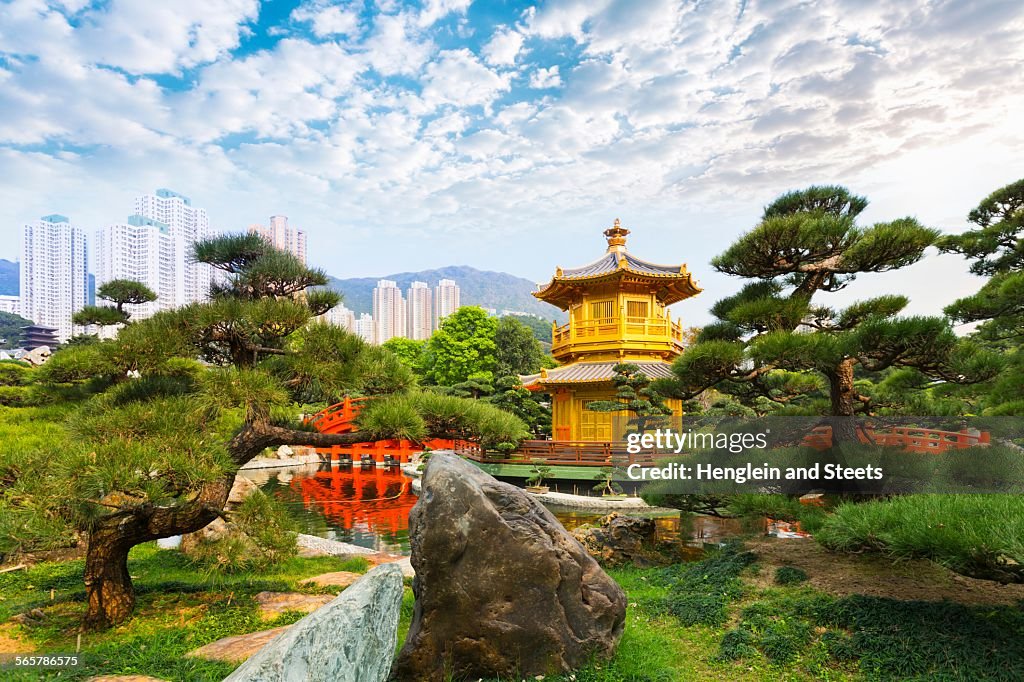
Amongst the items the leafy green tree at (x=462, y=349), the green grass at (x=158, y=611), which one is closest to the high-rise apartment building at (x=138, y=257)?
the leafy green tree at (x=462, y=349)

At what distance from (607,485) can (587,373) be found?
3.14 meters

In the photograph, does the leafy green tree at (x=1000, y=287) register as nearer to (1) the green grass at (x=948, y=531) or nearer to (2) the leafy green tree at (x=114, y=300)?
(1) the green grass at (x=948, y=531)

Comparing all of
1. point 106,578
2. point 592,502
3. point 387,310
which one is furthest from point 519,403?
point 387,310

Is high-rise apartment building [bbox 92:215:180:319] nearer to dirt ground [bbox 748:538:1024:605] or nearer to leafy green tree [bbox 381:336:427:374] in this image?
leafy green tree [bbox 381:336:427:374]

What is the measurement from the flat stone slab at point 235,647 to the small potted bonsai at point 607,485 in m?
10.7

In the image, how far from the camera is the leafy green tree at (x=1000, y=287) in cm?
598

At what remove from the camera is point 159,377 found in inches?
203

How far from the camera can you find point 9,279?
4911 inches

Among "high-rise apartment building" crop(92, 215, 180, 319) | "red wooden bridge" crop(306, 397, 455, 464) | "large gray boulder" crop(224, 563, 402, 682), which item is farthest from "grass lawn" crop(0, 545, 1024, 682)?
"high-rise apartment building" crop(92, 215, 180, 319)

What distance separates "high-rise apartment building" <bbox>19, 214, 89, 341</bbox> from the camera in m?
64.1

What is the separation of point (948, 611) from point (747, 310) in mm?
3695

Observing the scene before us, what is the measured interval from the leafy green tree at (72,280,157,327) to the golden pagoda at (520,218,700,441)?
33.0 ft

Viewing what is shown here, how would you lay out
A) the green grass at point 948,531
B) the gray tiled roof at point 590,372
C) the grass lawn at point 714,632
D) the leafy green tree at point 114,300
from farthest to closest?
the gray tiled roof at point 590,372, the leafy green tree at point 114,300, the grass lawn at point 714,632, the green grass at point 948,531

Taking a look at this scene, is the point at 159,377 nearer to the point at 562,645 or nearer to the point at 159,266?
the point at 562,645
